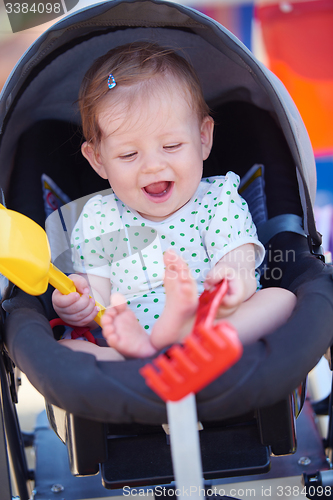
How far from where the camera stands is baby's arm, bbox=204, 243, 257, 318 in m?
0.70

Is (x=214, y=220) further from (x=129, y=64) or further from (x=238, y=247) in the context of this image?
(x=129, y=64)

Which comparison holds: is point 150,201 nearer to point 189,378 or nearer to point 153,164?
point 153,164

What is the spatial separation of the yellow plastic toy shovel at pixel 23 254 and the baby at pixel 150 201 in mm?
110

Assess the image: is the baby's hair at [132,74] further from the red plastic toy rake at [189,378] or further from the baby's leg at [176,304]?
the red plastic toy rake at [189,378]

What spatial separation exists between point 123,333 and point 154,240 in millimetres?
364

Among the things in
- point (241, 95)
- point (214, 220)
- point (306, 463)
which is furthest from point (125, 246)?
point (306, 463)

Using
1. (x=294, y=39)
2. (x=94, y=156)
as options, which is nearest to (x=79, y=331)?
(x=94, y=156)

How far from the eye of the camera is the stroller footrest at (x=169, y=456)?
0.80 meters

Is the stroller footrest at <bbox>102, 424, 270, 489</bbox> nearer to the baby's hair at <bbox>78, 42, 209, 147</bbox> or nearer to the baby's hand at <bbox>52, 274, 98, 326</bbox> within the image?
the baby's hand at <bbox>52, 274, 98, 326</bbox>

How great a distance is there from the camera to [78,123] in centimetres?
121

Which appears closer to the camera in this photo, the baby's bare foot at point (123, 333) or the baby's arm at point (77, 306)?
the baby's bare foot at point (123, 333)

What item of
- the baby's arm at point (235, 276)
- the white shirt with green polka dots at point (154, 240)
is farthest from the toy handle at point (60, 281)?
the baby's arm at point (235, 276)

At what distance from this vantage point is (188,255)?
1009 mm

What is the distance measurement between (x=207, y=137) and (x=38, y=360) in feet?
2.06
